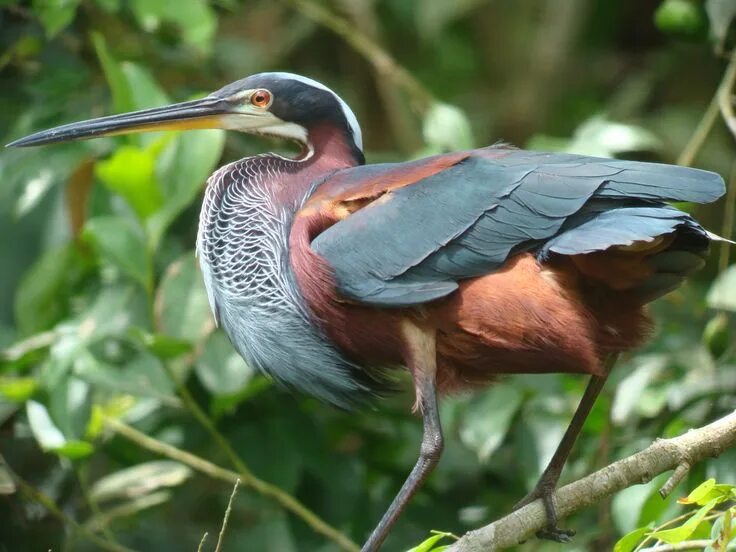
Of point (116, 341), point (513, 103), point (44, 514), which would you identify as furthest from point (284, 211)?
point (513, 103)

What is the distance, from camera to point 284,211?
11.5ft

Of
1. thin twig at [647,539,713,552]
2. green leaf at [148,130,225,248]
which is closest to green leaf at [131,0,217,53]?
green leaf at [148,130,225,248]

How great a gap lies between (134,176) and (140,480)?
1.21 metres

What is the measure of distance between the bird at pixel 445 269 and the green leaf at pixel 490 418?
608 mm

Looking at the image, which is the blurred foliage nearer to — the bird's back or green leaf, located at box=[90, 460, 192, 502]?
green leaf, located at box=[90, 460, 192, 502]

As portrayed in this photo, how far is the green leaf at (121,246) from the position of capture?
3938 mm

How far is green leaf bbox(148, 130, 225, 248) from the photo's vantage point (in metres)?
3.99

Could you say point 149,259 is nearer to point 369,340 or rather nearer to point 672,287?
point 369,340

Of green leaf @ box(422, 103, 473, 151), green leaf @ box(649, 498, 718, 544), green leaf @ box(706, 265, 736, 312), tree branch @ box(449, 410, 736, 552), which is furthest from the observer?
green leaf @ box(422, 103, 473, 151)

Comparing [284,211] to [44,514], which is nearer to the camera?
[284,211]

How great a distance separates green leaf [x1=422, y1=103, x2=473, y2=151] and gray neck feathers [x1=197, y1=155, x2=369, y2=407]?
0.89 m

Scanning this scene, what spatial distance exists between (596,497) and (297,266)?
984mm

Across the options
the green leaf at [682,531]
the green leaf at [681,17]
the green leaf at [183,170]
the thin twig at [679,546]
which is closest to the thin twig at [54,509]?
the green leaf at [183,170]

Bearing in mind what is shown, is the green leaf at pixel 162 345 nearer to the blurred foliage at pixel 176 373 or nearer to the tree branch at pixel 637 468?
the blurred foliage at pixel 176 373
